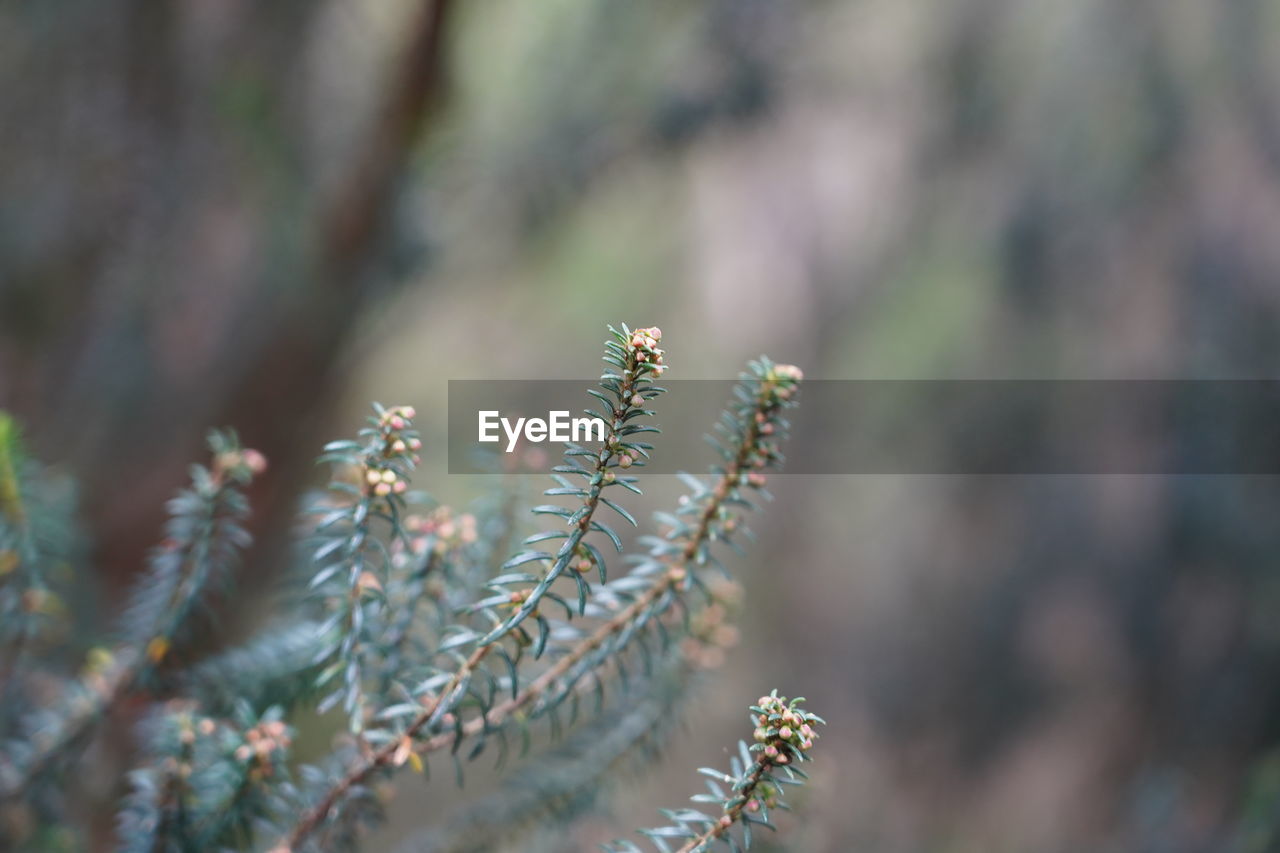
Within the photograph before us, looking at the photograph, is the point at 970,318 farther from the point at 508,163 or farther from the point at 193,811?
the point at 193,811

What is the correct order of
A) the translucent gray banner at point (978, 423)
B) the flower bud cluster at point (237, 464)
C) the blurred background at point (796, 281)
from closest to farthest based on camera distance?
the flower bud cluster at point (237, 464) → the blurred background at point (796, 281) → the translucent gray banner at point (978, 423)

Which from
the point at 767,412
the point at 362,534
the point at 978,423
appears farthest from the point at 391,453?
the point at 978,423

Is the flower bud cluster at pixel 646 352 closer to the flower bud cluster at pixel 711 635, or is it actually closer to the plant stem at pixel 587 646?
the plant stem at pixel 587 646

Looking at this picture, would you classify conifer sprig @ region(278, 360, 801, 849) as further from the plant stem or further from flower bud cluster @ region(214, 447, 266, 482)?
flower bud cluster @ region(214, 447, 266, 482)

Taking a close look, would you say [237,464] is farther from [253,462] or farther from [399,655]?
[399,655]

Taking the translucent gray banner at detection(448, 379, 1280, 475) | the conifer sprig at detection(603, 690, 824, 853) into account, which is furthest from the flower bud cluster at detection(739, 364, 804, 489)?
the translucent gray banner at detection(448, 379, 1280, 475)

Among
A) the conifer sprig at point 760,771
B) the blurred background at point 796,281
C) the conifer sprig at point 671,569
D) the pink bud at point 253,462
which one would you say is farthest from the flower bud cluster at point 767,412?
the blurred background at point 796,281

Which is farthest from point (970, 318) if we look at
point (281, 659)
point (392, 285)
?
point (281, 659)

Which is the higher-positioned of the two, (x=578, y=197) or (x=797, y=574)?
(x=578, y=197)
